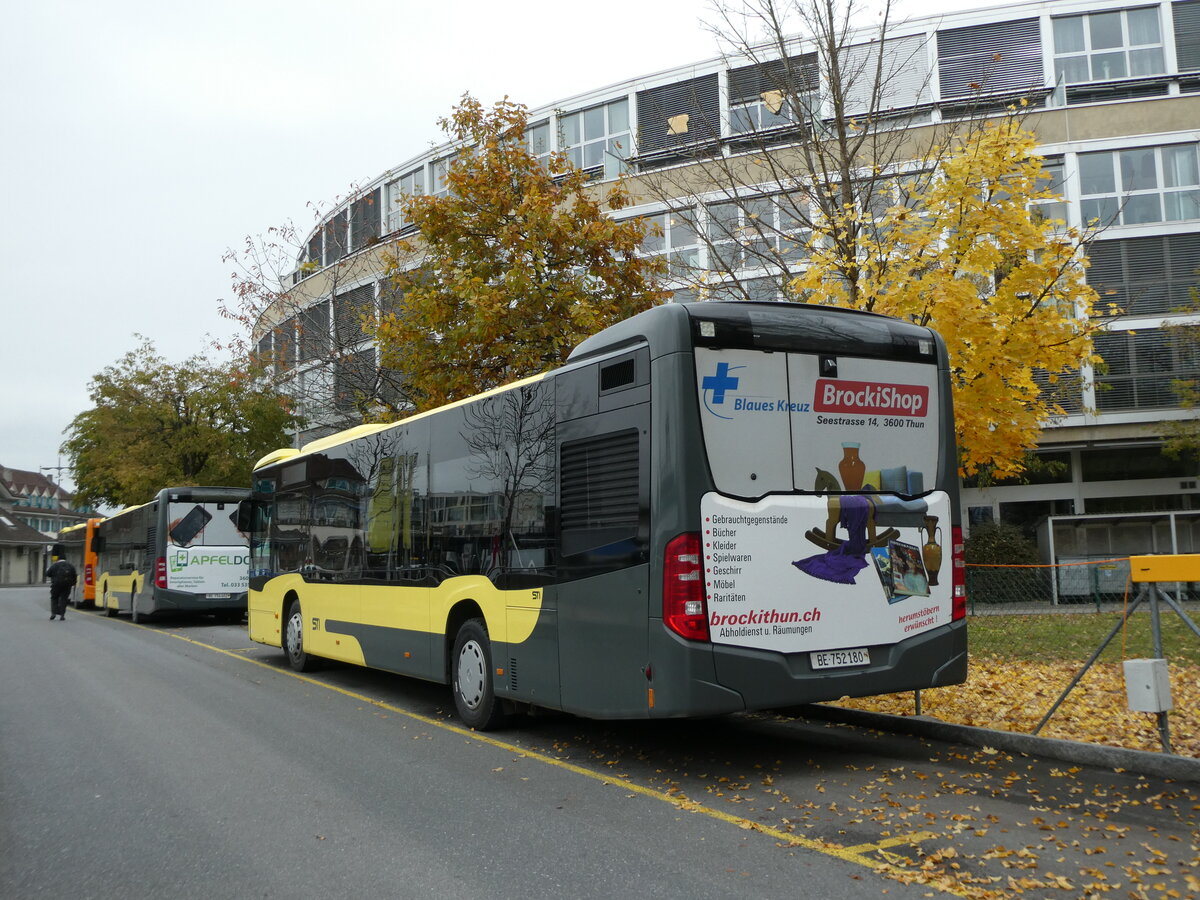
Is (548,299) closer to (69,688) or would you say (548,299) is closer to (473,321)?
(473,321)

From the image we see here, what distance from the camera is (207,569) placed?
23.6 m

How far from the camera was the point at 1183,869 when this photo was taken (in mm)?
4773

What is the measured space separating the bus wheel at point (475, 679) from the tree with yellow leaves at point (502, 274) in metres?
6.32

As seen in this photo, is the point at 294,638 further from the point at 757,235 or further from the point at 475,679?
the point at 757,235

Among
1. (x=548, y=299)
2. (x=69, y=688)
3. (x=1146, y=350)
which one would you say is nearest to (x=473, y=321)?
(x=548, y=299)

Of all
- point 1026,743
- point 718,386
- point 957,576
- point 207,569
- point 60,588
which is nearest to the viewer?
point 718,386

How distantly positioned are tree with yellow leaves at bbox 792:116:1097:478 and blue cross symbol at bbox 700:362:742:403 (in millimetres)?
5103

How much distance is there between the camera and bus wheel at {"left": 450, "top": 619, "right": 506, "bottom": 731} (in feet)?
29.5

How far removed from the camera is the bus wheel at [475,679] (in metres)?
8.98

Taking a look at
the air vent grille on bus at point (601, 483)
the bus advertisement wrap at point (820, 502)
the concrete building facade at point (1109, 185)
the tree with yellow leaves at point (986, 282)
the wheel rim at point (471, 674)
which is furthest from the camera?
the concrete building facade at point (1109, 185)

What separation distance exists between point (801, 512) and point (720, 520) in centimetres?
64

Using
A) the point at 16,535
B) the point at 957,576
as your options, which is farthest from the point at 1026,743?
the point at 16,535

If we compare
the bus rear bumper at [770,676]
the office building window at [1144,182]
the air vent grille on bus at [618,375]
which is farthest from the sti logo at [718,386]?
the office building window at [1144,182]

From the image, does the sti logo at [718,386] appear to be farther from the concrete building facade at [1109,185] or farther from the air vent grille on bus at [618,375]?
the concrete building facade at [1109,185]
